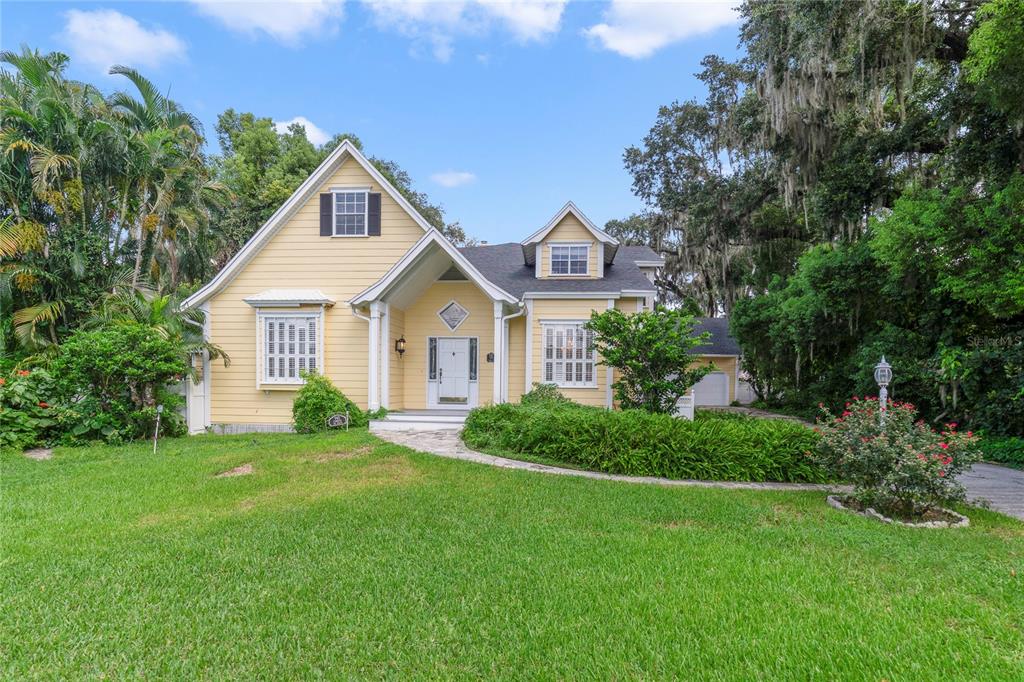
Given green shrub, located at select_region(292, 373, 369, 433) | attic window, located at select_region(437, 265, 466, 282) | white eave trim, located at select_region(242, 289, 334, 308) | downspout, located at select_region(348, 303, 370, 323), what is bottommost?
green shrub, located at select_region(292, 373, 369, 433)

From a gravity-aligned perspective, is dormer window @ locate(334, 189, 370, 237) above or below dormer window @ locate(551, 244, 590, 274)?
above

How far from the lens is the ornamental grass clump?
495cm

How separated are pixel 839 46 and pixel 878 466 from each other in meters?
9.76

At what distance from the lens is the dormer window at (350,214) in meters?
11.7

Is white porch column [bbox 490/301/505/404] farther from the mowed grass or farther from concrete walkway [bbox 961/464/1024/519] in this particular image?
concrete walkway [bbox 961/464/1024/519]

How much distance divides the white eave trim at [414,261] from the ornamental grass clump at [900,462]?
6.83 m

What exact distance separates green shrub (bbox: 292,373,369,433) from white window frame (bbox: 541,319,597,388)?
14.7ft

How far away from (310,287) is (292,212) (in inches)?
75.2

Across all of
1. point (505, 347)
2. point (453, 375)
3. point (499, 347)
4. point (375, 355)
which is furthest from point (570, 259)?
point (375, 355)

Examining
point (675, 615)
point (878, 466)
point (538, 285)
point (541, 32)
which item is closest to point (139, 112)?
point (541, 32)

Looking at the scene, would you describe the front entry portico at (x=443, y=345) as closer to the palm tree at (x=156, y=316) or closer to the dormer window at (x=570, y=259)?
the dormer window at (x=570, y=259)

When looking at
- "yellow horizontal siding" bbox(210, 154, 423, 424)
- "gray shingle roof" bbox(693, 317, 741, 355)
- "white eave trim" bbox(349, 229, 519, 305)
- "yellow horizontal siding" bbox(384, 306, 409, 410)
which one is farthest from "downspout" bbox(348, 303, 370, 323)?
"gray shingle roof" bbox(693, 317, 741, 355)

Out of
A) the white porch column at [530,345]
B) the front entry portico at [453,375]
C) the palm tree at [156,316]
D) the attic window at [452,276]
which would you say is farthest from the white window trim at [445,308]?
the palm tree at [156,316]

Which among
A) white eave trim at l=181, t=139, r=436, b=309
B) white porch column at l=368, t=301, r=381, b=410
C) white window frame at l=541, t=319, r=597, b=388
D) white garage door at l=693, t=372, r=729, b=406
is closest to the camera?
white porch column at l=368, t=301, r=381, b=410
